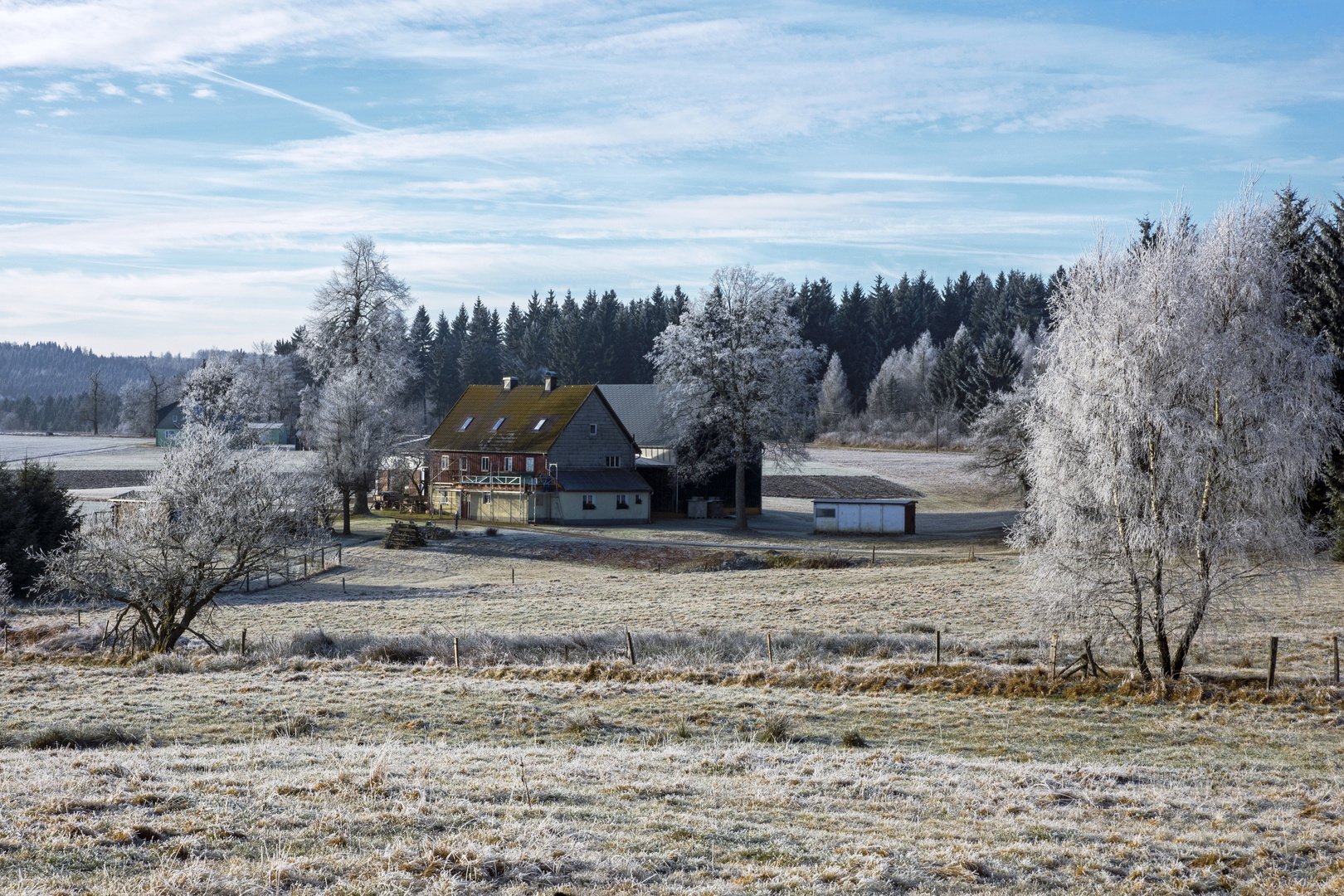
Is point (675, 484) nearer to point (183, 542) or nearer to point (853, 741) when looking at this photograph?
point (183, 542)

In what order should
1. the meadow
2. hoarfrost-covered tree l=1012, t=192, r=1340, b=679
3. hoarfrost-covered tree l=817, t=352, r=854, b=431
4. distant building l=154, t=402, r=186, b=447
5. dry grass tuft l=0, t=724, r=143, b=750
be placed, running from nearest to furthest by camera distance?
the meadow, dry grass tuft l=0, t=724, r=143, b=750, hoarfrost-covered tree l=1012, t=192, r=1340, b=679, distant building l=154, t=402, r=186, b=447, hoarfrost-covered tree l=817, t=352, r=854, b=431

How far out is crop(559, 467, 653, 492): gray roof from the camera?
200 feet

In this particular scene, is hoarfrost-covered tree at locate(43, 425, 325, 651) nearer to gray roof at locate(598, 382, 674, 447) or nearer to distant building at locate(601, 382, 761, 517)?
distant building at locate(601, 382, 761, 517)

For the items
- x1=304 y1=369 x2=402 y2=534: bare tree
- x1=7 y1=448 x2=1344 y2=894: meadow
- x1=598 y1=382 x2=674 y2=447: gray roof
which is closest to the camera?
x1=7 y1=448 x2=1344 y2=894: meadow

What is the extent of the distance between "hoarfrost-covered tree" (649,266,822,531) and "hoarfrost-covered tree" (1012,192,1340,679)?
1359 inches

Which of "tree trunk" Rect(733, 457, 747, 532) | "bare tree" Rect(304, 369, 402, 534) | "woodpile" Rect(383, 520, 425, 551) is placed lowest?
"woodpile" Rect(383, 520, 425, 551)

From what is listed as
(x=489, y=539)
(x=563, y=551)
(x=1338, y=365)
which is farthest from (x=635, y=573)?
(x=1338, y=365)

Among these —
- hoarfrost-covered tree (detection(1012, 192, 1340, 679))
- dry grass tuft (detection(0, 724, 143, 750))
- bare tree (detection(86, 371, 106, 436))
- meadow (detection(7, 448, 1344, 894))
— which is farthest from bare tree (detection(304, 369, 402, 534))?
bare tree (detection(86, 371, 106, 436))

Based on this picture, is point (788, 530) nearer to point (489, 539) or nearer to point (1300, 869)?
point (489, 539)

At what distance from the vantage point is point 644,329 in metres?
133

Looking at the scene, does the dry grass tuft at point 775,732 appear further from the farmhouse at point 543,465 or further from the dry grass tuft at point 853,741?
the farmhouse at point 543,465

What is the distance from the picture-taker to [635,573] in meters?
44.6

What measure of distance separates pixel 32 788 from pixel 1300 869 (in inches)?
514

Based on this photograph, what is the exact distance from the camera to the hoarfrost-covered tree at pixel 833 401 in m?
125
